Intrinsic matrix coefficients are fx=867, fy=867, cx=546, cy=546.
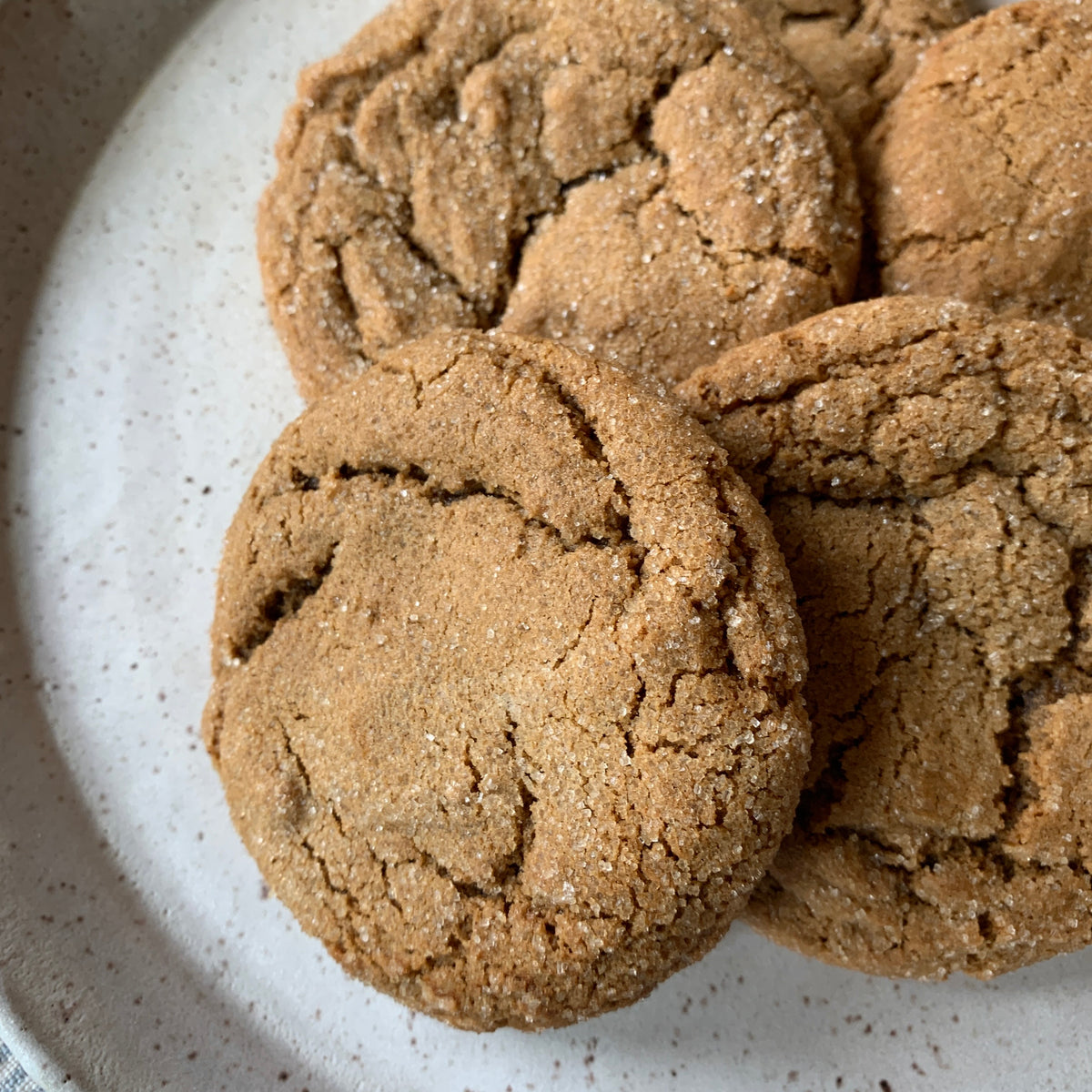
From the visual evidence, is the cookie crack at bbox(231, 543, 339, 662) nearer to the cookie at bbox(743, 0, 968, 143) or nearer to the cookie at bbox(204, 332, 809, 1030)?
the cookie at bbox(204, 332, 809, 1030)

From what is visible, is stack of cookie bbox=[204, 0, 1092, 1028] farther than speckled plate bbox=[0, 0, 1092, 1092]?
No

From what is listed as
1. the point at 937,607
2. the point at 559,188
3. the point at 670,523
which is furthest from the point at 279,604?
the point at 937,607

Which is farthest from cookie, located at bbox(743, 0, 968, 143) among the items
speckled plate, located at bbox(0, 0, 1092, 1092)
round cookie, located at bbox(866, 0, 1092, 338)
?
speckled plate, located at bbox(0, 0, 1092, 1092)

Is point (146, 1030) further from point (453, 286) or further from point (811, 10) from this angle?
point (811, 10)

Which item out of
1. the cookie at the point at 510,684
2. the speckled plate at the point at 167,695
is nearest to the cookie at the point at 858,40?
the cookie at the point at 510,684

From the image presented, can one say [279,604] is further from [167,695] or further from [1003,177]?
[1003,177]

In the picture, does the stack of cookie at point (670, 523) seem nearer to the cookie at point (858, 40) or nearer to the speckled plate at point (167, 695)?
the cookie at point (858, 40)
